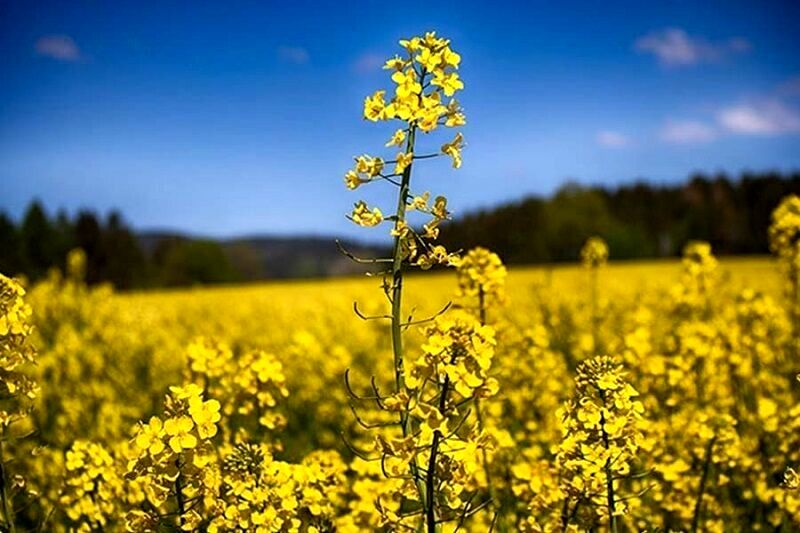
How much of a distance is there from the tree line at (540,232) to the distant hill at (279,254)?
1973mm

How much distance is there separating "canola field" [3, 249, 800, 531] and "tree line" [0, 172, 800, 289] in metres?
38.3

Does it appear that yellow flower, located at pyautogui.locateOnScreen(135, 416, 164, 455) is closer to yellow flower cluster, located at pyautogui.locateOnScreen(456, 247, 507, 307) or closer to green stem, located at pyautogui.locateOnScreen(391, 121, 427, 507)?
green stem, located at pyautogui.locateOnScreen(391, 121, 427, 507)

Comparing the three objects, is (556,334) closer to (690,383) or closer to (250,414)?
(690,383)

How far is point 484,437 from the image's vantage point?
236 cm

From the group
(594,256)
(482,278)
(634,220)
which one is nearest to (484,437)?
(482,278)

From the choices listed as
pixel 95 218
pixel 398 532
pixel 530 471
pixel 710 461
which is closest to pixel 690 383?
pixel 710 461

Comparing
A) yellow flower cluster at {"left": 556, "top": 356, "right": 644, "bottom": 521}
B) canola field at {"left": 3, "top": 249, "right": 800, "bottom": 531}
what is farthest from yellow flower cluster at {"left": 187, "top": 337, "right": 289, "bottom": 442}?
yellow flower cluster at {"left": 556, "top": 356, "right": 644, "bottom": 521}

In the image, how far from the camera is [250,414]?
4.03m

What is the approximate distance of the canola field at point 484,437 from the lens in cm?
259

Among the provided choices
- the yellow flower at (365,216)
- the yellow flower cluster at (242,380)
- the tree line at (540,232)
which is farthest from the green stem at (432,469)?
Result: the tree line at (540,232)

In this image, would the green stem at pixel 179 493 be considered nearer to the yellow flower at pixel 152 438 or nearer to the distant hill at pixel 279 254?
the yellow flower at pixel 152 438

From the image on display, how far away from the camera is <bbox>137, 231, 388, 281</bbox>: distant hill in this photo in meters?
63.0

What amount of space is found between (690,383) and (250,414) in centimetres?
244

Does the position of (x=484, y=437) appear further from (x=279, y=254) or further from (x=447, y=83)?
(x=279, y=254)
